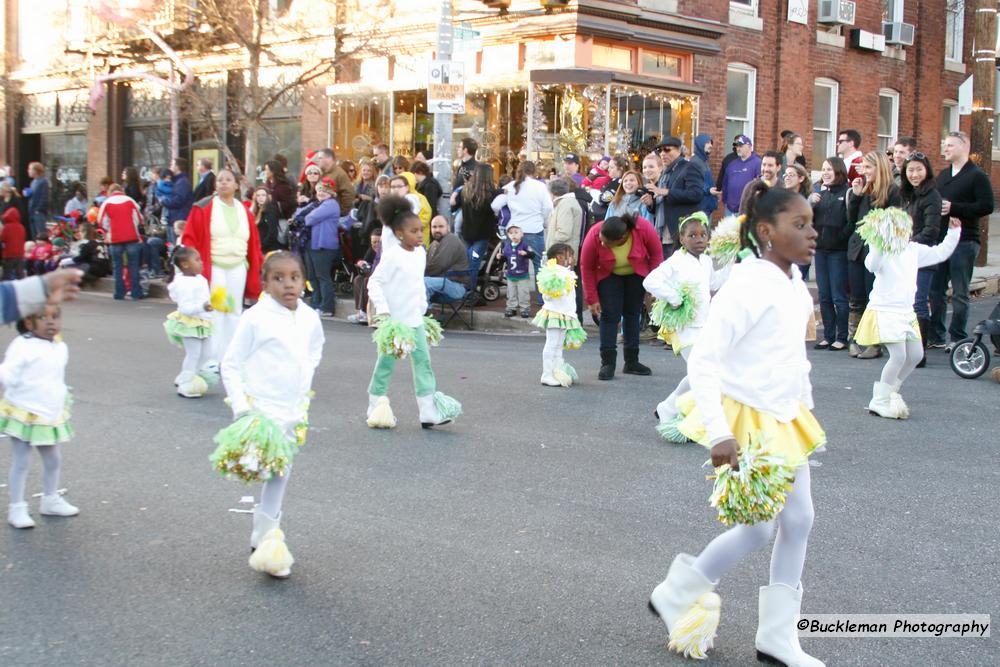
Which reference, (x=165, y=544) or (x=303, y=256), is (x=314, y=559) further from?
(x=303, y=256)

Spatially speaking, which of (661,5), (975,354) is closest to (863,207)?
(975,354)

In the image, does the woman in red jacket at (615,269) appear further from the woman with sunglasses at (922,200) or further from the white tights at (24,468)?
the white tights at (24,468)

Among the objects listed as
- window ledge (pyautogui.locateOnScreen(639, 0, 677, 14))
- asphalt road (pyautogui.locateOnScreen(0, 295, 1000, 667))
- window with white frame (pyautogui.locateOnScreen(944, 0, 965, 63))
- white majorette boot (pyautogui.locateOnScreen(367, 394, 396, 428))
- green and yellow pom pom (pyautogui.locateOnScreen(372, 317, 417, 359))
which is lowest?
asphalt road (pyautogui.locateOnScreen(0, 295, 1000, 667))

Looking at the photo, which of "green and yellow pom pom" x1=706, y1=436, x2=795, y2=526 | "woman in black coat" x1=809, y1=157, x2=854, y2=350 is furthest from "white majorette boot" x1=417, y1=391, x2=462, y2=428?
"woman in black coat" x1=809, y1=157, x2=854, y2=350

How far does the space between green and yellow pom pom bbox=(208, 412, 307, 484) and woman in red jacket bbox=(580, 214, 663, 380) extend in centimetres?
548

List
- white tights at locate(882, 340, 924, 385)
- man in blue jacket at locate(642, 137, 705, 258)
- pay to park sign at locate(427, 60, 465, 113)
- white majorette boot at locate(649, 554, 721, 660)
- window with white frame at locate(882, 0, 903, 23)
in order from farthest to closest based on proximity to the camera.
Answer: window with white frame at locate(882, 0, 903, 23) → pay to park sign at locate(427, 60, 465, 113) → man in blue jacket at locate(642, 137, 705, 258) → white tights at locate(882, 340, 924, 385) → white majorette boot at locate(649, 554, 721, 660)

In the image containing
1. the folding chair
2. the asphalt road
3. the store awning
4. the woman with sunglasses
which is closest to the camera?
the asphalt road

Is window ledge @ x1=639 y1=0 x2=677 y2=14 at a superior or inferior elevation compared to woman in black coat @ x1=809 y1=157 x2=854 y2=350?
superior

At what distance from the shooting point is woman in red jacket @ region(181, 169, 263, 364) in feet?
32.9

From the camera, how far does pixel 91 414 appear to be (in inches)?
352

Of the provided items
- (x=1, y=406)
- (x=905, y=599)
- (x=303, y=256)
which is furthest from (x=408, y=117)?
(x=905, y=599)

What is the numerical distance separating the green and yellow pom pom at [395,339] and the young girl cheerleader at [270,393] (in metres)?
2.42

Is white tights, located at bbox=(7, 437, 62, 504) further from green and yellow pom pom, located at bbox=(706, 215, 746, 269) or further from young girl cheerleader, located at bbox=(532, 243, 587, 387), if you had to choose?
young girl cheerleader, located at bbox=(532, 243, 587, 387)

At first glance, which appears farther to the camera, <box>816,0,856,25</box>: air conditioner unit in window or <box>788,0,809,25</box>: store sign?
<box>816,0,856,25</box>: air conditioner unit in window
